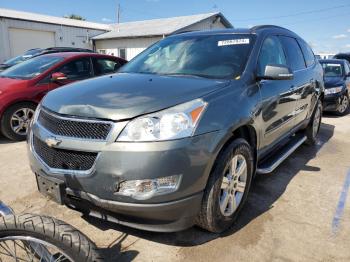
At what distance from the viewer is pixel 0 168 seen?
4266 mm

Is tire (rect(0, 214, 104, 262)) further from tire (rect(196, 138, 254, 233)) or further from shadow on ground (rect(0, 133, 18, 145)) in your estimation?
shadow on ground (rect(0, 133, 18, 145))

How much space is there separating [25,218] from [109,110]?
88 cm

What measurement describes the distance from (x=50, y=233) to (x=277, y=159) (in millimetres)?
2763

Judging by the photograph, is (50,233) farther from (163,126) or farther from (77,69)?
(77,69)

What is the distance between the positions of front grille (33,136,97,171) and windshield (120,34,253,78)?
1.43m

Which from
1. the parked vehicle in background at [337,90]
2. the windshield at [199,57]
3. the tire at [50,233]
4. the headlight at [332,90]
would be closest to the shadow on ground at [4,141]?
the windshield at [199,57]

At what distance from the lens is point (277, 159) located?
3.83m

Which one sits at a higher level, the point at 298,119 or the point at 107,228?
the point at 298,119

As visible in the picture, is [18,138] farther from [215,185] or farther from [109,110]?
[215,185]

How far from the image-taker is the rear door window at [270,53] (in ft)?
11.2

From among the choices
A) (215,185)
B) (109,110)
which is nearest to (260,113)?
(215,185)

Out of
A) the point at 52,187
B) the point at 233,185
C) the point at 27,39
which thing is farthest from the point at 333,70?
the point at 27,39

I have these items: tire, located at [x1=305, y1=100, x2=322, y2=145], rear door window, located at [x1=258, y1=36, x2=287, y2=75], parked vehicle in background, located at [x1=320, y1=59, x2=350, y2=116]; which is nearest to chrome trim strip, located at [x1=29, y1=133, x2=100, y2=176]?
rear door window, located at [x1=258, y1=36, x2=287, y2=75]

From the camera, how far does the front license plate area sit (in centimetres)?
231
